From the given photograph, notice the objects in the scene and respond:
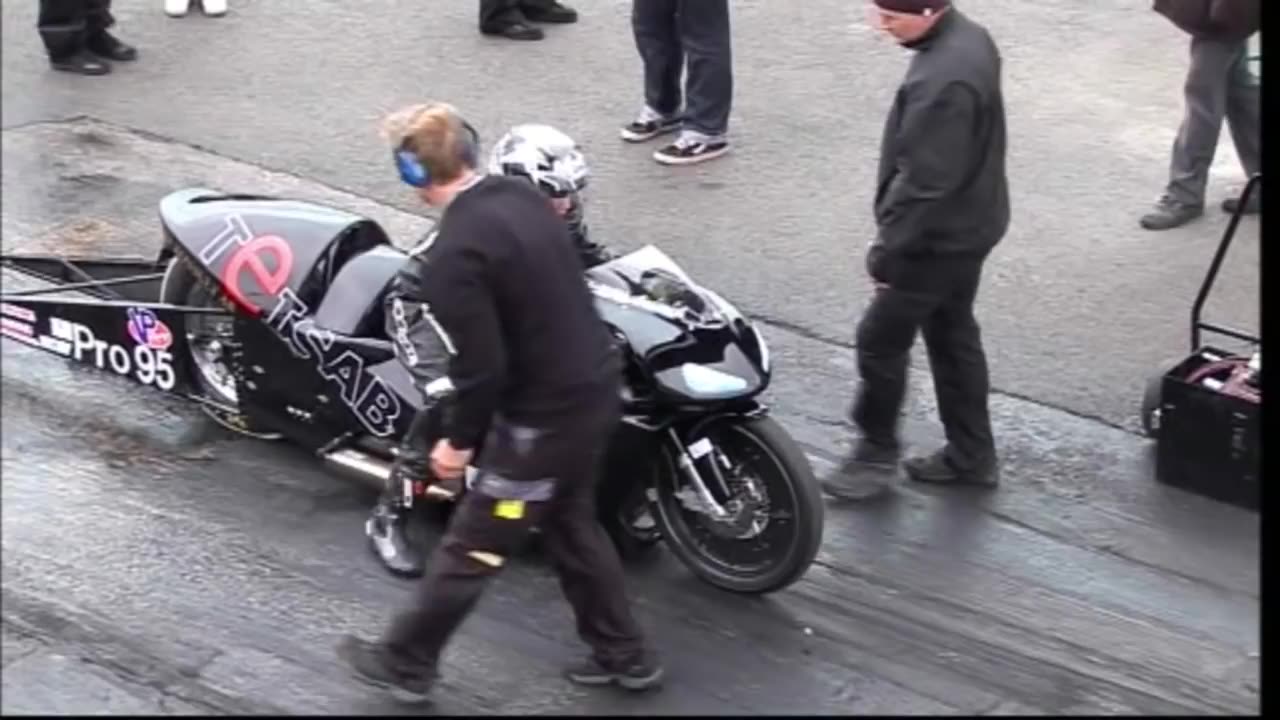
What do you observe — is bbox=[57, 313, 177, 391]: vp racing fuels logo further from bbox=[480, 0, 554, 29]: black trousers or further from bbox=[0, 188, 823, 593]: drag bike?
bbox=[480, 0, 554, 29]: black trousers

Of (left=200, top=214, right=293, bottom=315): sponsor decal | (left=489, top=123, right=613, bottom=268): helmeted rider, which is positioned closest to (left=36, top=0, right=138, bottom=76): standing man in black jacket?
(left=200, top=214, right=293, bottom=315): sponsor decal

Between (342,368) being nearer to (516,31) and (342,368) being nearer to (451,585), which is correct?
(451,585)

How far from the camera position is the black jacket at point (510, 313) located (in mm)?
4887

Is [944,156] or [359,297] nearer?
[944,156]

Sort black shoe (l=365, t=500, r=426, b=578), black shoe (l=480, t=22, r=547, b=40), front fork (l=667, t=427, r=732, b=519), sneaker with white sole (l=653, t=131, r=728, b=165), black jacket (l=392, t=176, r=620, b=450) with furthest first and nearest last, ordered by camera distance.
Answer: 1. black shoe (l=480, t=22, r=547, b=40)
2. sneaker with white sole (l=653, t=131, r=728, b=165)
3. black shoe (l=365, t=500, r=426, b=578)
4. front fork (l=667, t=427, r=732, b=519)
5. black jacket (l=392, t=176, r=620, b=450)

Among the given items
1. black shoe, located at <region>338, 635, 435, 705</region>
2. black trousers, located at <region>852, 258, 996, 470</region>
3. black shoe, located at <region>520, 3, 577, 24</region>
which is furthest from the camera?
black shoe, located at <region>520, 3, 577, 24</region>

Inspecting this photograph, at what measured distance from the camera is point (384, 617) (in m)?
5.83

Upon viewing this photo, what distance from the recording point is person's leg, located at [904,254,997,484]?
670 centimetres

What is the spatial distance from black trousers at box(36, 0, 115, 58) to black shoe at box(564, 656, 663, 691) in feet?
12.9

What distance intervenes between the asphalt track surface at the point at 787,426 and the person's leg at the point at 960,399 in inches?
3.8

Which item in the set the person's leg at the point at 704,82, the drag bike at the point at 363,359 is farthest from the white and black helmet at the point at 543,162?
the person's leg at the point at 704,82

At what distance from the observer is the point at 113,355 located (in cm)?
680

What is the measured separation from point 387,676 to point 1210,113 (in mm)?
5062

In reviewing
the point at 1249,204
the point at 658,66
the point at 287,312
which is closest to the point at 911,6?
the point at 1249,204
